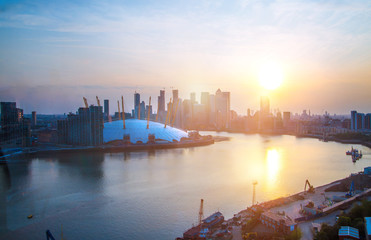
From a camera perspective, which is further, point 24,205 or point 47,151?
point 47,151

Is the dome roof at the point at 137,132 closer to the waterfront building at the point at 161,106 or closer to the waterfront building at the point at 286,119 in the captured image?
the waterfront building at the point at 161,106

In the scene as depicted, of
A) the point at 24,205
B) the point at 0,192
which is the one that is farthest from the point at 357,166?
the point at 0,192

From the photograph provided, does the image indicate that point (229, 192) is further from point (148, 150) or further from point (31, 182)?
point (148, 150)

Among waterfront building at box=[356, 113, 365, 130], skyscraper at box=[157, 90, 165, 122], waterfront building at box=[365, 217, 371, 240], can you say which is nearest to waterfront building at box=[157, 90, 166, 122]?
skyscraper at box=[157, 90, 165, 122]

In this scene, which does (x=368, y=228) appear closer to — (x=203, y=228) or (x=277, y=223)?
(x=277, y=223)

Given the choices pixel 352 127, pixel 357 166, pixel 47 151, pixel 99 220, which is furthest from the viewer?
pixel 352 127
